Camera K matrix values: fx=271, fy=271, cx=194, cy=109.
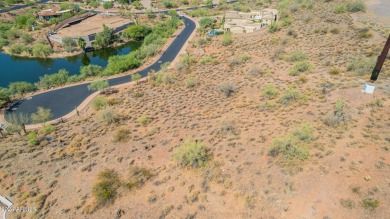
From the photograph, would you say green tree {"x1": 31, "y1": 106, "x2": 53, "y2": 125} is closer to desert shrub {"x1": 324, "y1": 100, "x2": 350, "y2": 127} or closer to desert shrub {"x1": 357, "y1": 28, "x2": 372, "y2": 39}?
desert shrub {"x1": 324, "y1": 100, "x2": 350, "y2": 127}

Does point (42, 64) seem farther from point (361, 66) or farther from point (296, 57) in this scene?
point (361, 66)

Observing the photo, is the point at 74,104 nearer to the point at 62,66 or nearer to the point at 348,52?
the point at 62,66

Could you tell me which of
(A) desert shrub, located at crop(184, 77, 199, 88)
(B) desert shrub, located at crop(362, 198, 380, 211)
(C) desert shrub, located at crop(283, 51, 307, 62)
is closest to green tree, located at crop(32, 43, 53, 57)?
(A) desert shrub, located at crop(184, 77, 199, 88)

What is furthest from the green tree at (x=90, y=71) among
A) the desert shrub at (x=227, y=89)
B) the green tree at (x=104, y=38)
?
the desert shrub at (x=227, y=89)

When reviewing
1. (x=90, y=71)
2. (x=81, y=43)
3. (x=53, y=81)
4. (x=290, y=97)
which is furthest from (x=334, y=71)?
(x=81, y=43)

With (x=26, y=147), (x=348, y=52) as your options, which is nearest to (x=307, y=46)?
(x=348, y=52)
